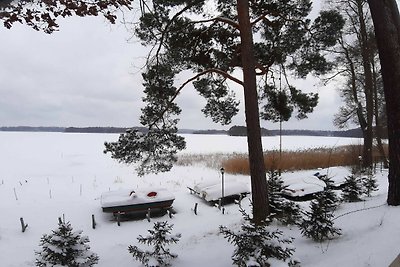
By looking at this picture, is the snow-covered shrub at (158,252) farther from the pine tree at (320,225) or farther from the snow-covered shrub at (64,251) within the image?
the pine tree at (320,225)

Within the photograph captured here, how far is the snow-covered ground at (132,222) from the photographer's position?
471 centimetres

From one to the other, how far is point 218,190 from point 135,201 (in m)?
3.95

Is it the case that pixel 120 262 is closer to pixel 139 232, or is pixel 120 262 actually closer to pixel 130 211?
pixel 139 232

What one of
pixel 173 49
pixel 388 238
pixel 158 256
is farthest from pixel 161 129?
pixel 388 238

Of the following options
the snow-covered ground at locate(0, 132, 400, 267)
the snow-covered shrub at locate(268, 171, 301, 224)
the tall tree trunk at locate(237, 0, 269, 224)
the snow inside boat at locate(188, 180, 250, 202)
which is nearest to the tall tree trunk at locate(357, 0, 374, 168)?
the snow-covered ground at locate(0, 132, 400, 267)

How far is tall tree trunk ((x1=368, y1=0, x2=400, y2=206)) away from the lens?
5.71 meters

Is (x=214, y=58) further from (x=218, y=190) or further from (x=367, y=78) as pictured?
(x=367, y=78)

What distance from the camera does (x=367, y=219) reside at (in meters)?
5.55

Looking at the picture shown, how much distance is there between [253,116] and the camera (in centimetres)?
740

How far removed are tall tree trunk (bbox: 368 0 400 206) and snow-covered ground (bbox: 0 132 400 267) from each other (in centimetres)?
81

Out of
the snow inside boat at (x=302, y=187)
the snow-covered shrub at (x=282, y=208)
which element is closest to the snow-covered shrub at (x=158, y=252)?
the snow-covered shrub at (x=282, y=208)

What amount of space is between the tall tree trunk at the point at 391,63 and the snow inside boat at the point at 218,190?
8924mm

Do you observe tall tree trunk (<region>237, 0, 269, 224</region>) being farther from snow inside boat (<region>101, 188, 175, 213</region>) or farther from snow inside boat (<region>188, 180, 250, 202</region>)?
snow inside boat (<region>188, 180, 250, 202</region>)

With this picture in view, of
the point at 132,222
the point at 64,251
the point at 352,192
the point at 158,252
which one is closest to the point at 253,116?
the point at 158,252
